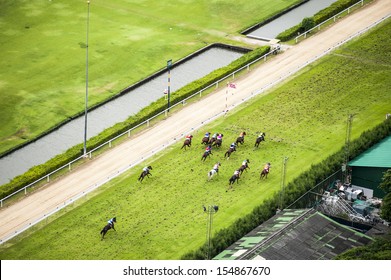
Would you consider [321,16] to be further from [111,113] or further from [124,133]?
[124,133]

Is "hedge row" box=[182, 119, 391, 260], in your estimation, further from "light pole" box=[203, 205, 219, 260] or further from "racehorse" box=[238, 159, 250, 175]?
"racehorse" box=[238, 159, 250, 175]

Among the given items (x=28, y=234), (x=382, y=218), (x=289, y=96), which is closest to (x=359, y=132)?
(x=289, y=96)

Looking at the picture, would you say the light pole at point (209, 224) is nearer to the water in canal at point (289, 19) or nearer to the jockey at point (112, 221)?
the jockey at point (112, 221)

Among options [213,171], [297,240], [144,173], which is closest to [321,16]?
[213,171]

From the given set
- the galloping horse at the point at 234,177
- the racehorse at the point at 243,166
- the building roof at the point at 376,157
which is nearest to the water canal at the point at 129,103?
the racehorse at the point at 243,166

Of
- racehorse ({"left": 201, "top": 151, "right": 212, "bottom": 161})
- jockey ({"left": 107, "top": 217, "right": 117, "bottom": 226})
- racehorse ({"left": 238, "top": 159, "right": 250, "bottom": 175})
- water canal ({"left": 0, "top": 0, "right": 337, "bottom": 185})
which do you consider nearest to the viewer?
jockey ({"left": 107, "top": 217, "right": 117, "bottom": 226})

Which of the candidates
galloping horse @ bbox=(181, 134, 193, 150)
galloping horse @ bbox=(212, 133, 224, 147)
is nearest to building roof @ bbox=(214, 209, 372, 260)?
galloping horse @ bbox=(212, 133, 224, 147)
